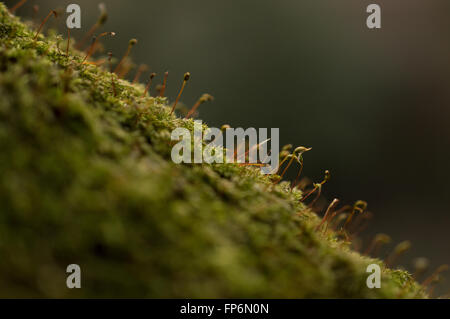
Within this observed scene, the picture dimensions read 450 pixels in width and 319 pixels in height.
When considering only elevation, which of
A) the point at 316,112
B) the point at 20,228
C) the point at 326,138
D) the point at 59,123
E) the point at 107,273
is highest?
the point at 316,112

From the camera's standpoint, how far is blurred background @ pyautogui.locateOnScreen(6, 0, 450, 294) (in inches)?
351

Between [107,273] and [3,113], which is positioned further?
[3,113]

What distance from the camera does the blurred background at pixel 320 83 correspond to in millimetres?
8906

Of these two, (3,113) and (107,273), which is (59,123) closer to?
(3,113)

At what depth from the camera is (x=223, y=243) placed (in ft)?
2.72

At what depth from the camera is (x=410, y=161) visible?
885 centimetres

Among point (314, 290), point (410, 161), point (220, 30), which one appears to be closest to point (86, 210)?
point (314, 290)

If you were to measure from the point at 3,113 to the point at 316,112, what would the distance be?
32.7 feet

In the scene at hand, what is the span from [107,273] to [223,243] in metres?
0.31

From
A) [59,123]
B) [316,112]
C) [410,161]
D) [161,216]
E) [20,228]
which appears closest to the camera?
[20,228]

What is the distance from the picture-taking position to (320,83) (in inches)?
401

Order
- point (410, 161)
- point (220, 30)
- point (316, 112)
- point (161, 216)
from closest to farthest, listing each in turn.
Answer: point (161, 216)
point (410, 161)
point (316, 112)
point (220, 30)

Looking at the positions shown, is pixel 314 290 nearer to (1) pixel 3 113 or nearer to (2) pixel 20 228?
(2) pixel 20 228
